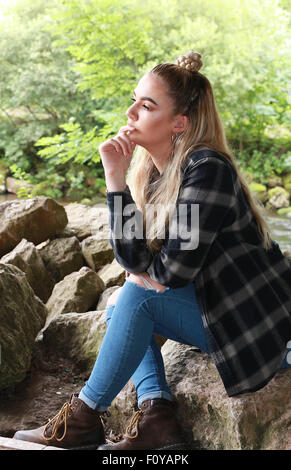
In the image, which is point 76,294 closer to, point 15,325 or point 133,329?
point 15,325

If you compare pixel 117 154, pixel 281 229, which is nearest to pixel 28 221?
pixel 117 154

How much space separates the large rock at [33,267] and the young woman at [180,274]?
1.94m

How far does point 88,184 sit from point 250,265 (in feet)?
36.3

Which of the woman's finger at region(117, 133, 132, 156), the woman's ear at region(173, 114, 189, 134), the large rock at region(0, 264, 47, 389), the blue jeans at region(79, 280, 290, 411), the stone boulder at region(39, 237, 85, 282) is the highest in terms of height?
the woman's ear at region(173, 114, 189, 134)

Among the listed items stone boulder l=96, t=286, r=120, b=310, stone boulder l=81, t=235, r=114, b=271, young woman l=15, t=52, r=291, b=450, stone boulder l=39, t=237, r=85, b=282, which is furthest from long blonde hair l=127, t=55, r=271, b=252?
stone boulder l=81, t=235, r=114, b=271

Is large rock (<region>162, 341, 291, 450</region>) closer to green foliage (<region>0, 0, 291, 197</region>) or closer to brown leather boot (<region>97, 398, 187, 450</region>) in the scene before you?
brown leather boot (<region>97, 398, 187, 450</region>)

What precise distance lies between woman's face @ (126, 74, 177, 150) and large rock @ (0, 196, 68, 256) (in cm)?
250

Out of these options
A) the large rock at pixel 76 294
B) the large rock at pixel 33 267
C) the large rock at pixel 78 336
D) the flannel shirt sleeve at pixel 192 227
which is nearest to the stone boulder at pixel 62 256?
the large rock at pixel 33 267

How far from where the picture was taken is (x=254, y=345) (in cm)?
141

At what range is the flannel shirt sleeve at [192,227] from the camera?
1.38 meters

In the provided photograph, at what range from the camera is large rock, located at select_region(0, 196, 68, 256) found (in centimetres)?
391

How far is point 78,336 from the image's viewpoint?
7.52 feet
